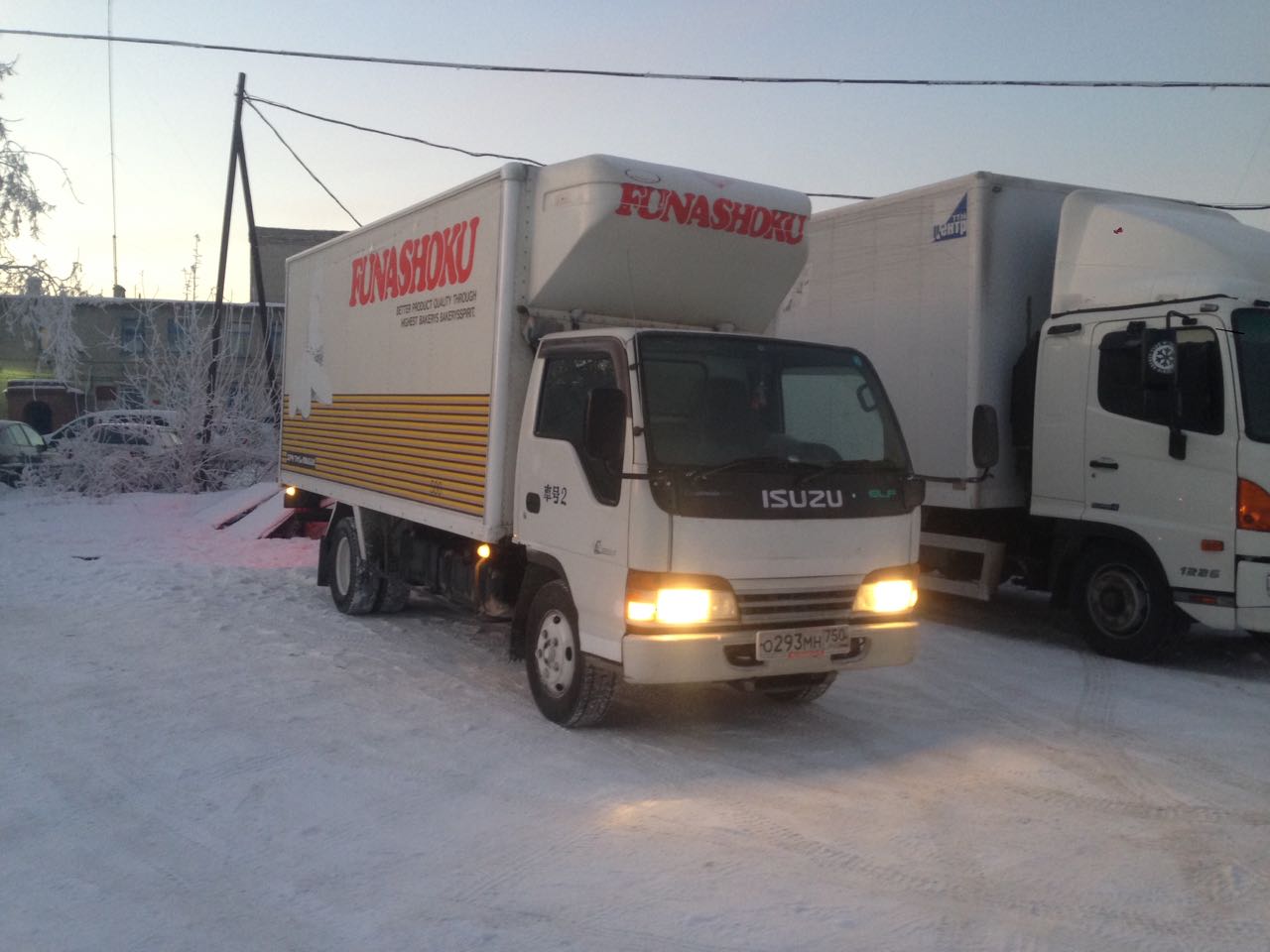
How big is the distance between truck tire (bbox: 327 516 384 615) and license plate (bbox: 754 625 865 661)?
4.82 meters

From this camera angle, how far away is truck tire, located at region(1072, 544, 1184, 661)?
27.1 ft

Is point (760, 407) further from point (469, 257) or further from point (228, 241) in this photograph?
point (228, 241)

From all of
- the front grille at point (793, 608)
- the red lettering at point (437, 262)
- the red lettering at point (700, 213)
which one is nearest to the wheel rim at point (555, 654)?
the front grille at point (793, 608)

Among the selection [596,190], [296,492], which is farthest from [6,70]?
[596,190]

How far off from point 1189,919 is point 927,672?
→ 159 inches

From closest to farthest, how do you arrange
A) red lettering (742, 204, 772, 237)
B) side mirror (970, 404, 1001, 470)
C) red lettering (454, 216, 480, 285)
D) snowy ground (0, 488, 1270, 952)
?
snowy ground (0, 488, 1270, 952) → red lettering (742, 204, 772, 237) → red lettering (454, 216, 480, 285) → side mirror (970, 404, 1001, 470)

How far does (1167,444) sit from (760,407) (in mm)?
3900

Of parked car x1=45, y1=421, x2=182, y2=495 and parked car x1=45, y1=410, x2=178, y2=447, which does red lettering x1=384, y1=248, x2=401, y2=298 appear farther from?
parked car x1=45, y1=410, x2=178, y2=447

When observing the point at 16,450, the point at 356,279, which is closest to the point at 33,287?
the point at 16,450

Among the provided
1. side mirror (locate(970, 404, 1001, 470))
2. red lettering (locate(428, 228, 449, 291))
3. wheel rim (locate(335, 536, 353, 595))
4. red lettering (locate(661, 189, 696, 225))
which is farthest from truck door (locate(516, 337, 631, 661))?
wheel rim (locate(335, 536, 353, 595))

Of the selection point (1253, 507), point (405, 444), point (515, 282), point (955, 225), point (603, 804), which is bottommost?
point (603, 804)

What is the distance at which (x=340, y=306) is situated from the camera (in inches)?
381

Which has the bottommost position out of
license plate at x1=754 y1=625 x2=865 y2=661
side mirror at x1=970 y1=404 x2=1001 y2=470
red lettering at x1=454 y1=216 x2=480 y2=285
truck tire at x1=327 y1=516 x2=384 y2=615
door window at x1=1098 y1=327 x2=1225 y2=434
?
truck tire at x1=327 y1=516 x2=384 y2=615

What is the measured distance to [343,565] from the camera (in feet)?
32.3
